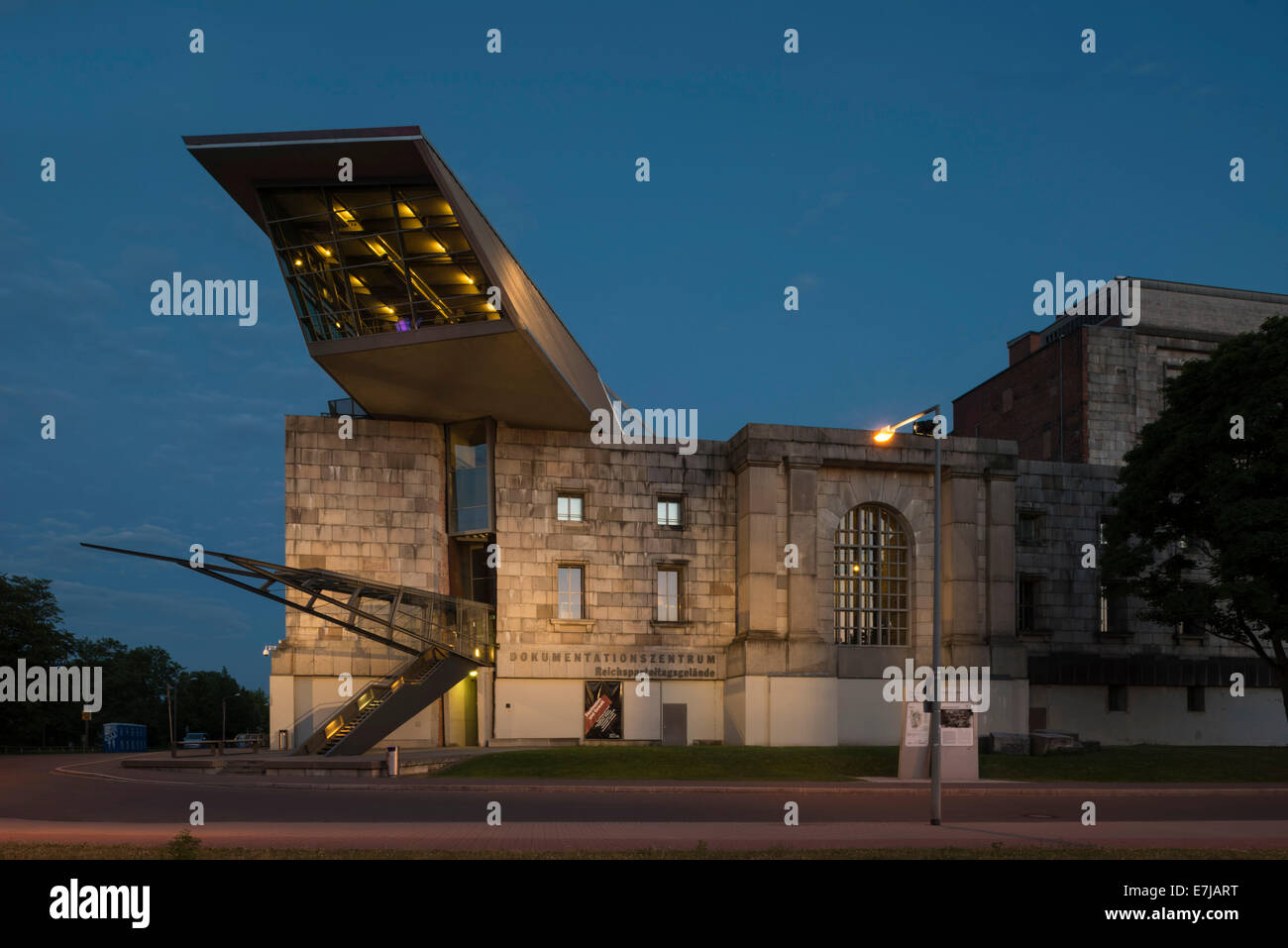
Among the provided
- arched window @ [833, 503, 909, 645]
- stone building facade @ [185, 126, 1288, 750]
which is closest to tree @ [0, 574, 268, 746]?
stone building facade @ [185, 126, 1288, 750]

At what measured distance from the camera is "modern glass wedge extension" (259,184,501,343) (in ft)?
127

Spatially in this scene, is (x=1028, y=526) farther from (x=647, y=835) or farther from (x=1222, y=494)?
(x=647, y=835)

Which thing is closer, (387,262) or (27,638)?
(387,262)

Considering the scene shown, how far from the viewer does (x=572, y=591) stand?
47.7m

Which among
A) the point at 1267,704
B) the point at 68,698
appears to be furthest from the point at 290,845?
the point at 68,698

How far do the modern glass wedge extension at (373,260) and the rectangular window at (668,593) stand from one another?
15075 mm

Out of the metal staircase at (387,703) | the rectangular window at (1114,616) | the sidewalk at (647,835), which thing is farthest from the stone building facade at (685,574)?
the sidewalk at (647,835)

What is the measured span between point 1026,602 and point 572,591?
71.0 feet

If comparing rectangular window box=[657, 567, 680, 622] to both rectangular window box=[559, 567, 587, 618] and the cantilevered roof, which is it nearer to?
rectangular window box=[559, 567, 587, 618]

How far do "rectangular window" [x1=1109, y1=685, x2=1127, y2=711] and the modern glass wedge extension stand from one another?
33982 millimetres

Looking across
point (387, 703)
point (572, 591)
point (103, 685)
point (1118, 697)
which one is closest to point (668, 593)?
point (572, 591)

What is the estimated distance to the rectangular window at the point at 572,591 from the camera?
47.5 metres

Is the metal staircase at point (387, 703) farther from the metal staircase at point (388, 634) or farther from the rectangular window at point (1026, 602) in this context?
the rectangular window at point (1026, 602)
